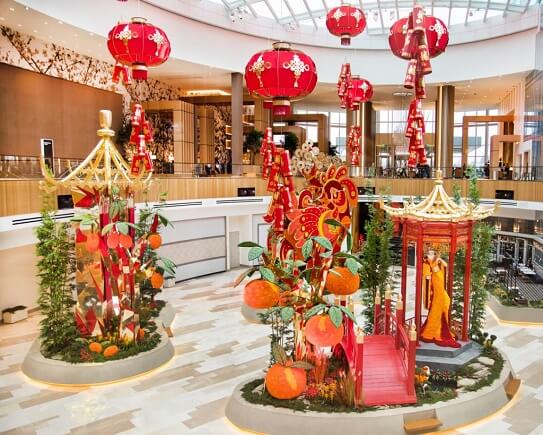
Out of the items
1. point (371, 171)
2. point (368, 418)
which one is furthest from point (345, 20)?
point (371, 171)

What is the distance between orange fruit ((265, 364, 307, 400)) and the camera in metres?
6.25

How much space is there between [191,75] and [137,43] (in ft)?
37.5

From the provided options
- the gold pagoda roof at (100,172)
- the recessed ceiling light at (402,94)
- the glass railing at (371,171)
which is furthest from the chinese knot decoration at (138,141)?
the recessed ceiling light at (402,94)

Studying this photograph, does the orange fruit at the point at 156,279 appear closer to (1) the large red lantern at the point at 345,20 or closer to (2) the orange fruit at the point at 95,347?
(2) the orange fruit at the point at 95,347

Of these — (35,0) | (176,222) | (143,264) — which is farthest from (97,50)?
(143,264)

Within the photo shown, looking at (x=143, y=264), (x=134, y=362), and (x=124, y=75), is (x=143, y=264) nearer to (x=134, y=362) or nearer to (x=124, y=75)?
(x=134, y=362)

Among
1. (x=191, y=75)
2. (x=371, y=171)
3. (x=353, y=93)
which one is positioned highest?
(x=191, y=75)

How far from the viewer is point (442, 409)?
630 centimetres

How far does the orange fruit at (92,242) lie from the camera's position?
322 inches

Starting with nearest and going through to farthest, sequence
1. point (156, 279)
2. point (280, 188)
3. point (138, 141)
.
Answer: point (280, 188)
point (138, 141)
point (156, 279)

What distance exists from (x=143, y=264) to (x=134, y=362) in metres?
2.15

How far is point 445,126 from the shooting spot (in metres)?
19.7

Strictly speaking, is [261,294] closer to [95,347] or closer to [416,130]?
[416,130]

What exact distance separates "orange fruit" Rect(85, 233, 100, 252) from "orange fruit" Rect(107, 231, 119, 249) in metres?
0.19
